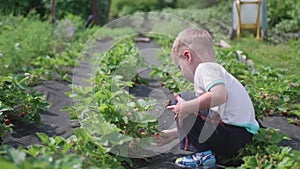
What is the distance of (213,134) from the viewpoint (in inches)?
106

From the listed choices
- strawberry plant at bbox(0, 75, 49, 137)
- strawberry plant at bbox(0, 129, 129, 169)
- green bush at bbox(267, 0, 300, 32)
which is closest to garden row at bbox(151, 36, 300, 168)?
strawberry plant at bbox(0, 129, 129, 169)

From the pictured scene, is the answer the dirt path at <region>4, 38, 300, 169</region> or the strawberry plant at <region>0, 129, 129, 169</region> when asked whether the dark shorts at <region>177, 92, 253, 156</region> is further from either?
the strawberry plant at <region>0, 129, 129, 169</region>

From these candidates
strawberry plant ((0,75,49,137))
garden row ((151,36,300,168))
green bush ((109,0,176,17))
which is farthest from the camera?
green bush ((109,0,176,17))

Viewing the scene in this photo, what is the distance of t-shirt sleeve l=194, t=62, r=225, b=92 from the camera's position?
8.43 feet

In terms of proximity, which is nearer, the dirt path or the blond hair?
the blond hair

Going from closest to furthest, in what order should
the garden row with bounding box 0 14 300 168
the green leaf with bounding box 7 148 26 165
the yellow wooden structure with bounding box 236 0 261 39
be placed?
the green leaf with bounding box 7 148 26 165
the garden row with bounding box 0 14 300 168
the yellow wooden structure with bounding box 236 0 261 39

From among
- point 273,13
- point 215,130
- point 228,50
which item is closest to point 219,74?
point 215,130

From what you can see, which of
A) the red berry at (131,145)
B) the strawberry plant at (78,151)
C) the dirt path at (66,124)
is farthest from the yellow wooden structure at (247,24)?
the strawberry plant at (78,151)

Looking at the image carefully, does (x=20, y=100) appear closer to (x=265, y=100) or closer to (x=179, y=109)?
(x=179, y=109)

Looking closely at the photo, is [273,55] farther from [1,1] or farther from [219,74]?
[1,1]

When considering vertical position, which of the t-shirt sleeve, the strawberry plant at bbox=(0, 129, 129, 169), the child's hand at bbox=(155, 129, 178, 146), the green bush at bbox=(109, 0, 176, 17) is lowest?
the green bush at bbox=(109, 0, 176, 17)

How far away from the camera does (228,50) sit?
5082 mm

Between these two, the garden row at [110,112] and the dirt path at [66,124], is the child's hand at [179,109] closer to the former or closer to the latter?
the garden row at [110,112]

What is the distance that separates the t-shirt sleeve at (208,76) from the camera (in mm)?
2570
